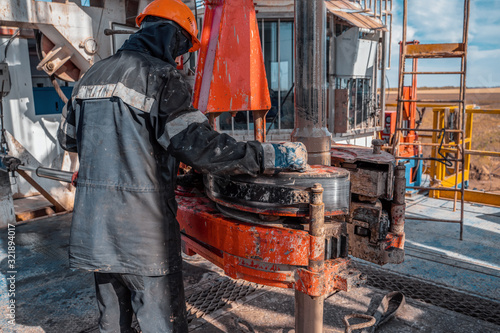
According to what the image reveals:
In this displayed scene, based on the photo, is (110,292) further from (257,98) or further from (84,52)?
(84,52)

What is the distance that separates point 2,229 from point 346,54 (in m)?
6.36

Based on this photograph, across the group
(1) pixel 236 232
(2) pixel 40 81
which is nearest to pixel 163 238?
(1) pixel 236 232

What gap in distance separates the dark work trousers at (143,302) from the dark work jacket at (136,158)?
0.08 meters

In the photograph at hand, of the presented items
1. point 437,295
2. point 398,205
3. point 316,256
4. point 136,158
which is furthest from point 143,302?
point 437,295

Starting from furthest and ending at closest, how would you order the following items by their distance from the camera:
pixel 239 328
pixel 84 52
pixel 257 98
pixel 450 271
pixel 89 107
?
pixel 84 52 → pixel 450 271 → pixel 239 328 → pixel 257 98 → pixel 89 107

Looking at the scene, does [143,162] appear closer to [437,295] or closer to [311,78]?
[311,78]

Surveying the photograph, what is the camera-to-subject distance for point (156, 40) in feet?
6.91

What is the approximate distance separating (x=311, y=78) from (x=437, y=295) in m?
2.21

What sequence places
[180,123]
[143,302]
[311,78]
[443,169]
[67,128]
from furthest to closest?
[443,169] → [311,78] → [67,128] → [143,302] → [180,123]

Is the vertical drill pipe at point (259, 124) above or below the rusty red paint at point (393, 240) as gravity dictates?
above

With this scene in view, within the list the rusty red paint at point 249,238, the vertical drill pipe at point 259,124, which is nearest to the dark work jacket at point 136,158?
the rusty red paint at point 249,238

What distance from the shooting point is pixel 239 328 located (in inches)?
117

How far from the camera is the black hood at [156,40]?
2086 millimetres

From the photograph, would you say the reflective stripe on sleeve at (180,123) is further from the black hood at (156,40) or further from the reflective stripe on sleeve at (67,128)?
the reflective stripe on sleeve at (67,128)
